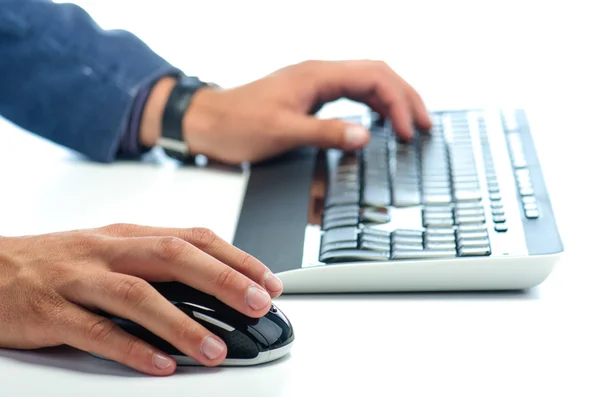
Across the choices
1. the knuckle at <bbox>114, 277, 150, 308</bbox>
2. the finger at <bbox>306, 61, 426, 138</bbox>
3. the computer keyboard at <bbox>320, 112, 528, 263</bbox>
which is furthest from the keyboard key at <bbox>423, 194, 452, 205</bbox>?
the knuckle at <bbox>114, 277, 150, 308</bbox>

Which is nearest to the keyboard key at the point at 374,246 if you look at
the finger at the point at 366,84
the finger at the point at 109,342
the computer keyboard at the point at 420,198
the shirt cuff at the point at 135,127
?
the computer keyboard at the point at 420,198

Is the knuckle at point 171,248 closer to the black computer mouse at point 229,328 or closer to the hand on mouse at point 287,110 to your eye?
the black computer mouse at point 229,328

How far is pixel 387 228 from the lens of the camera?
2.57ft

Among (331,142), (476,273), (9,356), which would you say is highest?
(331,142)

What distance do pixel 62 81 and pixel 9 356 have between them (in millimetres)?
501

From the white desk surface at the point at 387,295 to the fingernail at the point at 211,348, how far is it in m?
0.02

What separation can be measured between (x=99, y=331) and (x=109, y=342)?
11 millimetres

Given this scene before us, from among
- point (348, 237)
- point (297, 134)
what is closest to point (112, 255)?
point (348, 237)

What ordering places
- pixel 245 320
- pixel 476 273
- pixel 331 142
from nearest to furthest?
pixel 245 320, pixel 476 273, pixel 331 142

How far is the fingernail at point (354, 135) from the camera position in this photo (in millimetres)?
992

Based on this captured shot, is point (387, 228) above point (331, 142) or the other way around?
the other way around

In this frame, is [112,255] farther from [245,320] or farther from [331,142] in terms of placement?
[331,142]

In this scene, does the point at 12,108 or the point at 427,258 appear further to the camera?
the point at 12,108

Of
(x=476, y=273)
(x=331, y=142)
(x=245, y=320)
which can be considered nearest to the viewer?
(x=245, y=320)
